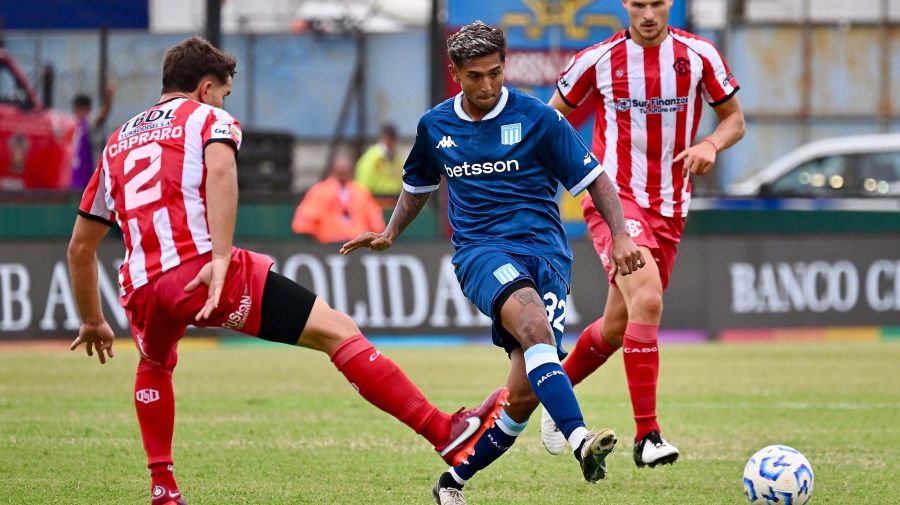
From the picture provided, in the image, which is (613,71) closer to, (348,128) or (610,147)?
(610,147)

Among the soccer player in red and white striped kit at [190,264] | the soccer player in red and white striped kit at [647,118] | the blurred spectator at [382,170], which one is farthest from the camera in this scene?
the blurred spectator at [382,170]

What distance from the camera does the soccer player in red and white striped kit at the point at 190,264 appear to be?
18.0 ft

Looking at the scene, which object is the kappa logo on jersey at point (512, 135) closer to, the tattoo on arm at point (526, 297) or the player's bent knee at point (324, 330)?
the tattoo on arm at point (526, 297)

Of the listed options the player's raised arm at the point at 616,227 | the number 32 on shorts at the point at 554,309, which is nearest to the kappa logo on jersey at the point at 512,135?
the player's raised arm at the point at 616,227

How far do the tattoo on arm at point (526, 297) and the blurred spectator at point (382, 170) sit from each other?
12985 millimetres

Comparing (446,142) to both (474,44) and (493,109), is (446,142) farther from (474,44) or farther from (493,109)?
(474,44)

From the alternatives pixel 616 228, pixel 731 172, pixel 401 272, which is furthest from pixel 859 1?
pixel 616 228

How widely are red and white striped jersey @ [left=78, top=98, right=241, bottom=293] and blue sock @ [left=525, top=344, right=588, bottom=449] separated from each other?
1.31 m

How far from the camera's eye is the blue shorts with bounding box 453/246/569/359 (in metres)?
5.87

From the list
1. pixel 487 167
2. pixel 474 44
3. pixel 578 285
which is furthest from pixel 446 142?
pixel 578 285

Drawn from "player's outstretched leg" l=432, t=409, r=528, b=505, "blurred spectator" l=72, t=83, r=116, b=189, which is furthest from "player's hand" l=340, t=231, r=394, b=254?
"blurred spectator" l=72, t=83, r=116, b=189

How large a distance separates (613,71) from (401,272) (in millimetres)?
7526

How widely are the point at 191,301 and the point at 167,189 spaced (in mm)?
425

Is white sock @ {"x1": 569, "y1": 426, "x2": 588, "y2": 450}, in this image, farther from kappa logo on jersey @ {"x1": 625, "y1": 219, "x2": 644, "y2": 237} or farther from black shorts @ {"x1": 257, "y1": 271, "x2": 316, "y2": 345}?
kappa logo on jersey @ {"x1": 625, "y1": 219, "x2": 644, "y2": 237}
